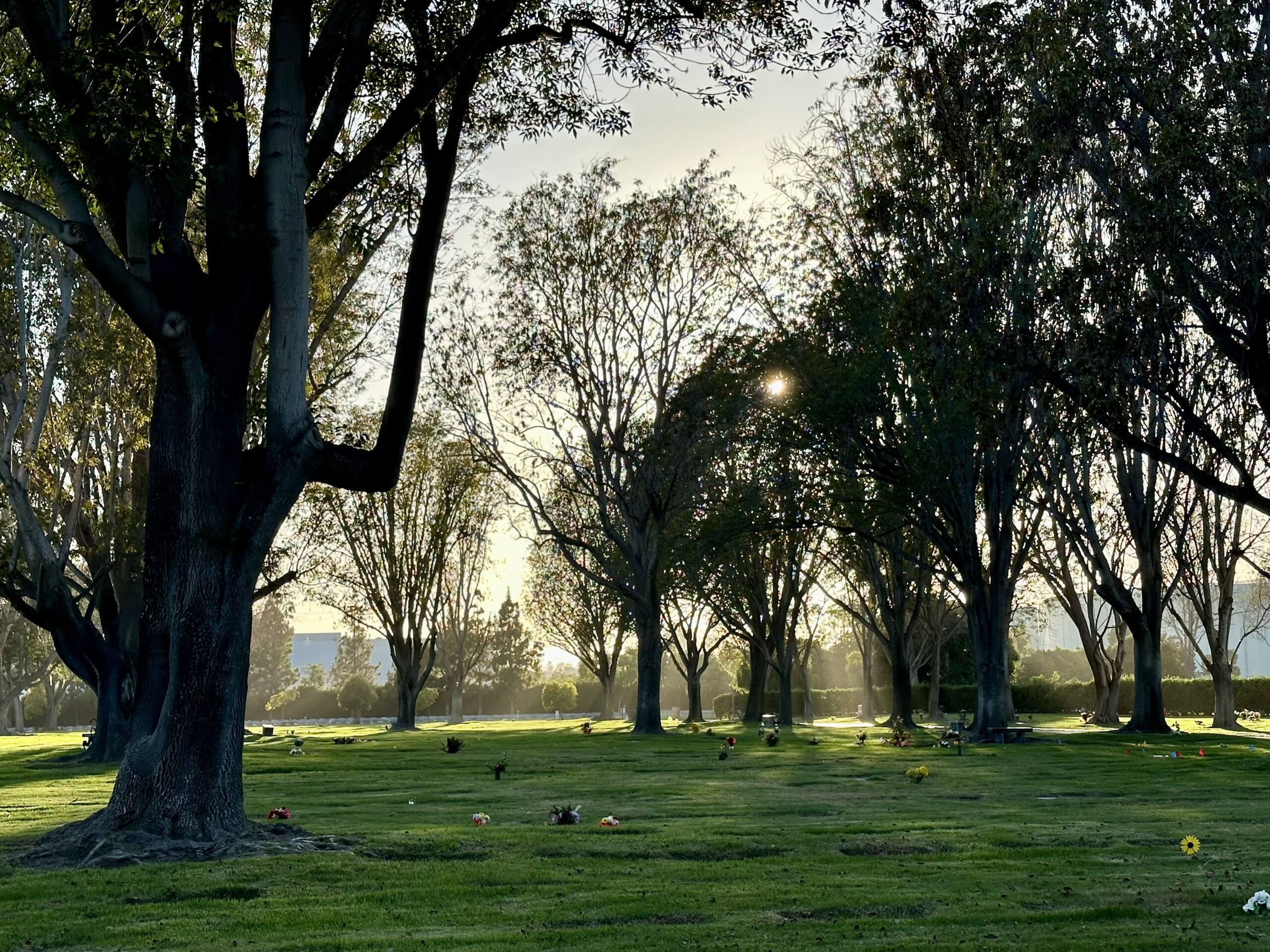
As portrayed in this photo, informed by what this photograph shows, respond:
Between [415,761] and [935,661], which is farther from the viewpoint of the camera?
[935,661]

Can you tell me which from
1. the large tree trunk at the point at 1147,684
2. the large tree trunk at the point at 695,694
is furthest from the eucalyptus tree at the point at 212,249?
the large tree trunk at the point at 695,694

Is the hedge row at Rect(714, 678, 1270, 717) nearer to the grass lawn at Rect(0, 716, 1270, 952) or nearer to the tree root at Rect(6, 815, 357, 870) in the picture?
the grass lawn at Rect(0, 716, 1270, 952)

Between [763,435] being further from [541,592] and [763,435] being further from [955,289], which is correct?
[541,592]

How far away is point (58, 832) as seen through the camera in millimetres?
10789

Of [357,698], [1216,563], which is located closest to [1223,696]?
[1216,563]

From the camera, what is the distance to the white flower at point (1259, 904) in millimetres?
6914

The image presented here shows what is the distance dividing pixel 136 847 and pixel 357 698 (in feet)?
240

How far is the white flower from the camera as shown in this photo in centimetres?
691

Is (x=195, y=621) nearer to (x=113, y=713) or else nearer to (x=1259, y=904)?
(x=1259, y=904)

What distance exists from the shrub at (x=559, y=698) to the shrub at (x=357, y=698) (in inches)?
498

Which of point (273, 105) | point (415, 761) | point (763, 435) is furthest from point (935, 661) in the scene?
point (273, 105)

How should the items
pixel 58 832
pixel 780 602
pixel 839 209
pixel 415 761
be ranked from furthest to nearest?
pixel 780 602
pixel 839 209
pixel 415 761
pixel 58 832

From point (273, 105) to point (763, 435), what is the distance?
77.6 feet

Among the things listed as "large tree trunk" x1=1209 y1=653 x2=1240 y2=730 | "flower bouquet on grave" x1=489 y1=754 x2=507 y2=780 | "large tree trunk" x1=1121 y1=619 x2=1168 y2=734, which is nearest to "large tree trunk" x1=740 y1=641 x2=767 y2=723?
"large tree trunk" x1=1121 y1=619 x2=1168 y2=734
